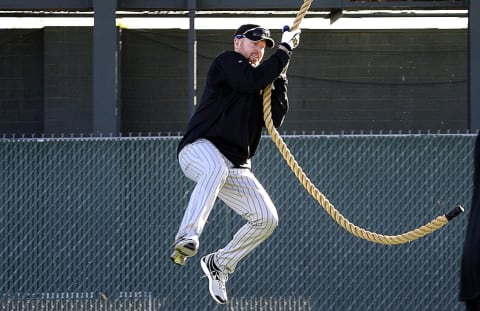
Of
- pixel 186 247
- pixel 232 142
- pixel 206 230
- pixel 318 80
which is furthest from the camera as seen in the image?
pixel 318 80

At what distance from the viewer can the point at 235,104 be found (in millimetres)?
7609

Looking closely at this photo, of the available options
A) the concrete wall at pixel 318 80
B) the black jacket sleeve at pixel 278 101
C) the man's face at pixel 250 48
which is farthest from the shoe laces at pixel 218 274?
the concrete wall at pixel 318 80

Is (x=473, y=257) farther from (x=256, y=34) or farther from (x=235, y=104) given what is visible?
(x=256, y=34)

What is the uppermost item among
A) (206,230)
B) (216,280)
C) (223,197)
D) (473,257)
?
(223,197)

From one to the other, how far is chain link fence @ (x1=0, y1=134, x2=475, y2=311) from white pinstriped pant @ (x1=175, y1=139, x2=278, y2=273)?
2950 mm

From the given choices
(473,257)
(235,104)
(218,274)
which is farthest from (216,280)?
(473,257)

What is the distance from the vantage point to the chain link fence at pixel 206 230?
10.8 meters

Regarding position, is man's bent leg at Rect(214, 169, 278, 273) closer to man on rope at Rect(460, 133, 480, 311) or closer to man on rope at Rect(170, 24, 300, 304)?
man on rope at Rect(170, 24, 300, 304)

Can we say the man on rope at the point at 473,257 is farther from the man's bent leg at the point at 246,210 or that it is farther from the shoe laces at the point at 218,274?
the shoe laces at the point at 218,274

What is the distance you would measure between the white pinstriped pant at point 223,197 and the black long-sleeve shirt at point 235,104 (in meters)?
0.09

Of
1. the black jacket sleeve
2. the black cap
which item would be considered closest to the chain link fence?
the black jacket sleeve

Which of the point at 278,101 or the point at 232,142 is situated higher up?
the point at 278,101

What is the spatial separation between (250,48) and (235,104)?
44 cm

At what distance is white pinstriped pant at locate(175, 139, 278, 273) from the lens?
7.49 metres
